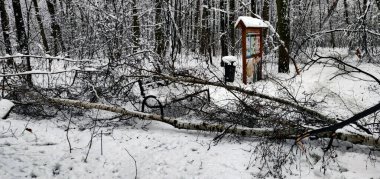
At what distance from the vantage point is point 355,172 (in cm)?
414

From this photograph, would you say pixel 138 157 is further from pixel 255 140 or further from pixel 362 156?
pixel 362 156

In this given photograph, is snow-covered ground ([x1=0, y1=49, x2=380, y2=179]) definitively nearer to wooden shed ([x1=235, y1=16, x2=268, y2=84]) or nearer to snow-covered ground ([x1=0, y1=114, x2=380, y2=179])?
snow-covered ground ([x1=0, y1=114, x2=380, y2=179])

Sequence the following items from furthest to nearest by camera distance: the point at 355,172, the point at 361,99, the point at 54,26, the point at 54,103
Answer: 1. the point at 54,26
2. the point at 361,99
3. the point at 54,103
4. the point at 355,172

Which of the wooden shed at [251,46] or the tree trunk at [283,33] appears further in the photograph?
the tree trunk at [283,33]

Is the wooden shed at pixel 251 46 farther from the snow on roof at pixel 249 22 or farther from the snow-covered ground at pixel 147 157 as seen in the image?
the snow-covered ground at pixel 147 157

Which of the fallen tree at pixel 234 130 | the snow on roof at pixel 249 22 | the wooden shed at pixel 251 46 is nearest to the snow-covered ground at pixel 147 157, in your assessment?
the fallen tree at pixel 234 130

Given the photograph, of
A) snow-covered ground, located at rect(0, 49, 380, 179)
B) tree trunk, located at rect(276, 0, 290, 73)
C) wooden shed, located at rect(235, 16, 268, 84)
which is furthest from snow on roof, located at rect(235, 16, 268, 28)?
snow-covered ground, located at rect(0, 49, 380, 179)

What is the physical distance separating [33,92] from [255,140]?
443 cm

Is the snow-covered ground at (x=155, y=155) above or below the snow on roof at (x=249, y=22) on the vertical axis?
below

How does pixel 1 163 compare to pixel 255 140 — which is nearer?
pixel 1 163

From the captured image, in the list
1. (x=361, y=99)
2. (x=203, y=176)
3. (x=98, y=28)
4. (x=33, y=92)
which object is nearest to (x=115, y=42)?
(x=98, y=28)

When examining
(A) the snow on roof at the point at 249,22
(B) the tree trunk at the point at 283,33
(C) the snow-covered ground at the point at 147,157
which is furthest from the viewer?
(B) the tree trunk at the point at 283,33

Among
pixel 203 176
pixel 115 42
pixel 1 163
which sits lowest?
pixel 203 176

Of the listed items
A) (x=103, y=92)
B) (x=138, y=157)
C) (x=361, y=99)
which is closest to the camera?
(x=138, y=157)
